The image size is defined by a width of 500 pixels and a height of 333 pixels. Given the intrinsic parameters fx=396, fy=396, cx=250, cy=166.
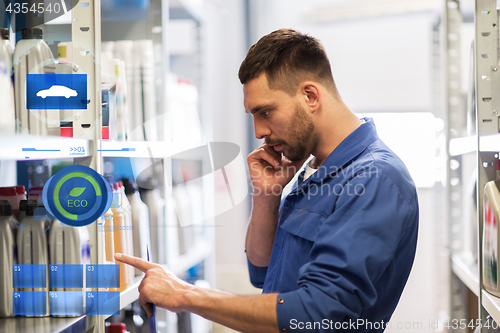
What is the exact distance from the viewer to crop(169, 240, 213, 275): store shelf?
170 centimetres

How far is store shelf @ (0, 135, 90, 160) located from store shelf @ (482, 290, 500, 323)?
1021 millimetres

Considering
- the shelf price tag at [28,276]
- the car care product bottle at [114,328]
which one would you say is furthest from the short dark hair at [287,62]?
the car care product bottle at [114,328]

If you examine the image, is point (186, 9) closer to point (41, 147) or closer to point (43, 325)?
point (41, 147)

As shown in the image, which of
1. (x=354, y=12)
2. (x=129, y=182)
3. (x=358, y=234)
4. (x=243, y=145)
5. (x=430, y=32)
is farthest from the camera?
(x=243, y=145)

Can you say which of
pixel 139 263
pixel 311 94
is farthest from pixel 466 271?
pixel 139 263

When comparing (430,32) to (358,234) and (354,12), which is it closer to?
(354,12)

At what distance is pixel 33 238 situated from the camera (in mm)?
938

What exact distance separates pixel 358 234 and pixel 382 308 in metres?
0.24

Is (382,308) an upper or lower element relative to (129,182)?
lower

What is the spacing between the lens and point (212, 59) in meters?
2.53

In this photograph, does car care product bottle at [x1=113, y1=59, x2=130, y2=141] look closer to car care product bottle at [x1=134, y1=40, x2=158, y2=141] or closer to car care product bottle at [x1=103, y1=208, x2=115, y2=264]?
car care product bottle at [x1=134, y1=40, x2=158, y2=141]

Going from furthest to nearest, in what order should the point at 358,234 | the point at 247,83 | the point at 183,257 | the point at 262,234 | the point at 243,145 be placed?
the point at 243,145
the point at 183,257
the point at 262,234
the point at 247,83
the point at 358,234

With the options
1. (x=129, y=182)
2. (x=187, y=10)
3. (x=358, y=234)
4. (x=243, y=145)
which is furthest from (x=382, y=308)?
(x=243, y=145)

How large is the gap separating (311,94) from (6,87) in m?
0.71
